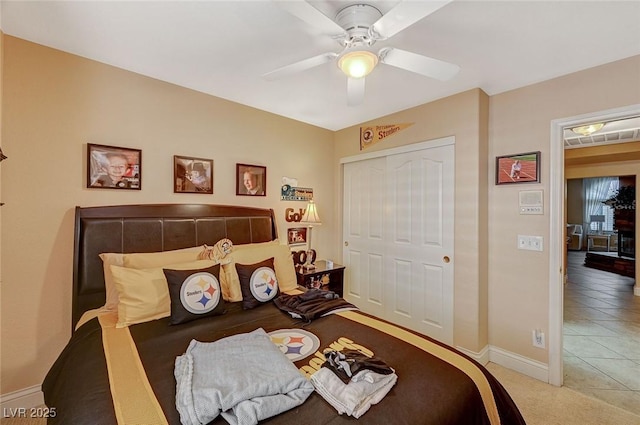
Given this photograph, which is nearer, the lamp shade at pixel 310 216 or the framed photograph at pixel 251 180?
the framed photograph at pixel 251 180

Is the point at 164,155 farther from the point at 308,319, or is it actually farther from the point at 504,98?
the point at 504,98

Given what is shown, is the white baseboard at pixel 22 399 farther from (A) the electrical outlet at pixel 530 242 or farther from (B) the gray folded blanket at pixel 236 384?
(A) the electrical outlet at pixel 530 242

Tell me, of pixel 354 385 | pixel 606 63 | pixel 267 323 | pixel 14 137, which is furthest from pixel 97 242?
pixel 606 63

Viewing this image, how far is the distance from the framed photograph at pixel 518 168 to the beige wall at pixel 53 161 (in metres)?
2.90

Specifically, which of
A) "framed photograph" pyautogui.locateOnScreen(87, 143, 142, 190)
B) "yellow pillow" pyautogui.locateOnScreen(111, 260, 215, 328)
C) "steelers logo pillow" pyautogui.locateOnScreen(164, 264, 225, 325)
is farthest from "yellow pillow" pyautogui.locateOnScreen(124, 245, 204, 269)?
"framed photograph" pyautogui.locateOnScreen(87, 143, 142, 190)

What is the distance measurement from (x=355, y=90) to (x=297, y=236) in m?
2.02

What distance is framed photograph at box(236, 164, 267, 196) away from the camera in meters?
2.92

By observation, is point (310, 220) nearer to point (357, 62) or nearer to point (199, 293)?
point (199, 293)

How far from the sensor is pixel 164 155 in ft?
8.05

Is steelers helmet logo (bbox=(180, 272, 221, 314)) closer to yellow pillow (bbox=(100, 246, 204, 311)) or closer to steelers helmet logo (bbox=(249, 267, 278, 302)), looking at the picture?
steelers helmet logo (bbox=(249, 267, 278, 302))

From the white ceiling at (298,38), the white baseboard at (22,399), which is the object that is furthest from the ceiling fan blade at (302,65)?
the white baseboard at (22,399)

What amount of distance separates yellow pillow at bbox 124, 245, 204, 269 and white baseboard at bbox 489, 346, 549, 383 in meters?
2.81

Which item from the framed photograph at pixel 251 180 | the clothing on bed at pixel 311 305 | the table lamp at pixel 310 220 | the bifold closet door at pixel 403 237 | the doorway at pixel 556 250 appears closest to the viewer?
the clothing on bed at pixel 311 305

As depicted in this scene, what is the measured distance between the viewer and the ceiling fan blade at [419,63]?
1495mm
